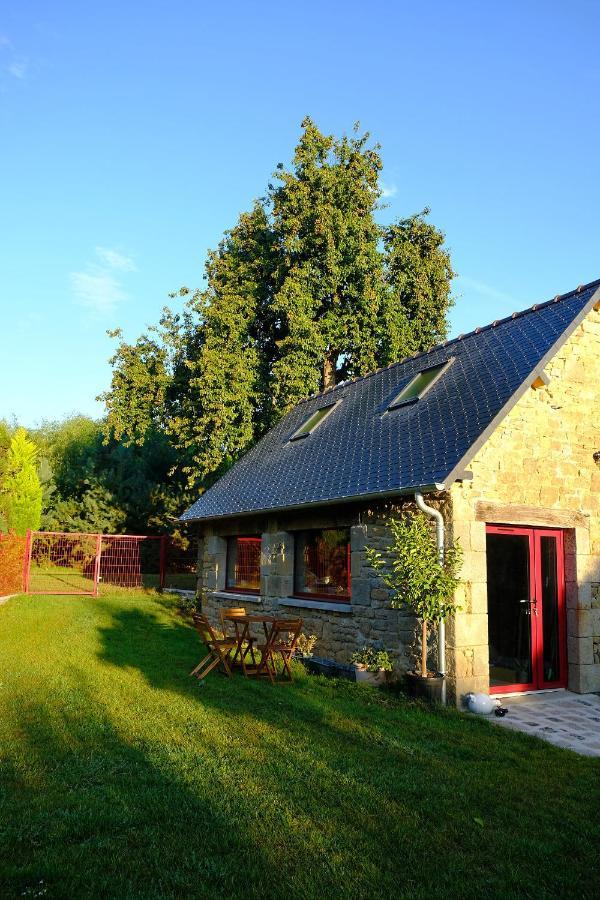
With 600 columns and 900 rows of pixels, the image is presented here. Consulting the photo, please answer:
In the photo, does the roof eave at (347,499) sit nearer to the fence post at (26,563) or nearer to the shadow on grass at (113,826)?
the shadow on grass at (113,826)

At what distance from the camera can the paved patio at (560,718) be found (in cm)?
679

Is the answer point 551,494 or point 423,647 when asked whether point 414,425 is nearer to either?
point 551,494

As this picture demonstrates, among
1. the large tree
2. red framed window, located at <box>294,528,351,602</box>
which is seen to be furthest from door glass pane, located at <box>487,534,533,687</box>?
the large tree

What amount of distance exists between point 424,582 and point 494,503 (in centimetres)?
155

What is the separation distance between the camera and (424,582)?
7961 millimetres

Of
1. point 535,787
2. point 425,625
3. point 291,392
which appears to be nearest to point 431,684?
point 425,625

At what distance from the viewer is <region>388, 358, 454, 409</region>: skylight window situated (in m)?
11.4

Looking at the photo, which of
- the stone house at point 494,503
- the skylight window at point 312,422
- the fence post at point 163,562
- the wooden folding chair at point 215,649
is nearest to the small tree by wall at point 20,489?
the fence post at point 163,562

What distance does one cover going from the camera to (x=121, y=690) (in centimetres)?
805

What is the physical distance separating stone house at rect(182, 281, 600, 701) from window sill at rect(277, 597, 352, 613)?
0.13 ft

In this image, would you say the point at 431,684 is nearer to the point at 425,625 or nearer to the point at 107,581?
the point at 425,625

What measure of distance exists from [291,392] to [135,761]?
14.7 meters

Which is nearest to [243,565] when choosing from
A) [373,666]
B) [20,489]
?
[373,666]

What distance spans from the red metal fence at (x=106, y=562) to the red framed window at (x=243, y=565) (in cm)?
568
